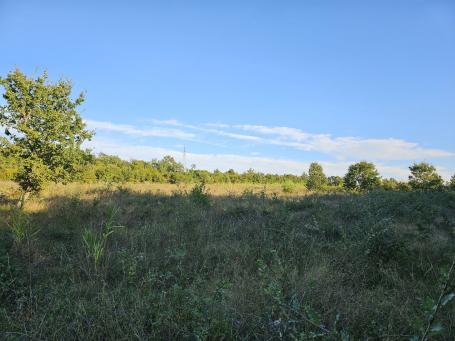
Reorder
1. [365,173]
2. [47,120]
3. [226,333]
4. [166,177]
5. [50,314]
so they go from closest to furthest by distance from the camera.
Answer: [226,333] → [50,314] → [47,120] → [166,177] → [365,173]

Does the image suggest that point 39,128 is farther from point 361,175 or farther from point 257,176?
point 361,175

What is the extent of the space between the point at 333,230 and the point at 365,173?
24328 millimetres

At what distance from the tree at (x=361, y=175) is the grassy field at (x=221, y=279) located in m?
21.1

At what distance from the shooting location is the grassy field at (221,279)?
94.7 inches

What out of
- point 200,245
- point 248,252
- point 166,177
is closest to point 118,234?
point 200,245

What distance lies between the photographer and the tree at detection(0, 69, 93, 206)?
7355 millimetres

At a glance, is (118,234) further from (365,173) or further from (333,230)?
(365,173)

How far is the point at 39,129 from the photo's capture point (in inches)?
299

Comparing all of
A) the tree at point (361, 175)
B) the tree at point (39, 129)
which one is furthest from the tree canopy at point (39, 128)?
the tree at point (361, 175)

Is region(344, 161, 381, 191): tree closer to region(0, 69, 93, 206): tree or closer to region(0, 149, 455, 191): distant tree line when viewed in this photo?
region(0, 149, 455, 191): distant tree line

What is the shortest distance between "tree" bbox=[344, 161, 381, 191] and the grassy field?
21.1m

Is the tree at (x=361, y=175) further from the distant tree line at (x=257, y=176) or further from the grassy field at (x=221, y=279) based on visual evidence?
the grassy field at (x=221, y=279)

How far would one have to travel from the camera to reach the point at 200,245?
4.75 meters

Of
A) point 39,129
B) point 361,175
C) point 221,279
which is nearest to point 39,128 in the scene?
point 39,129
